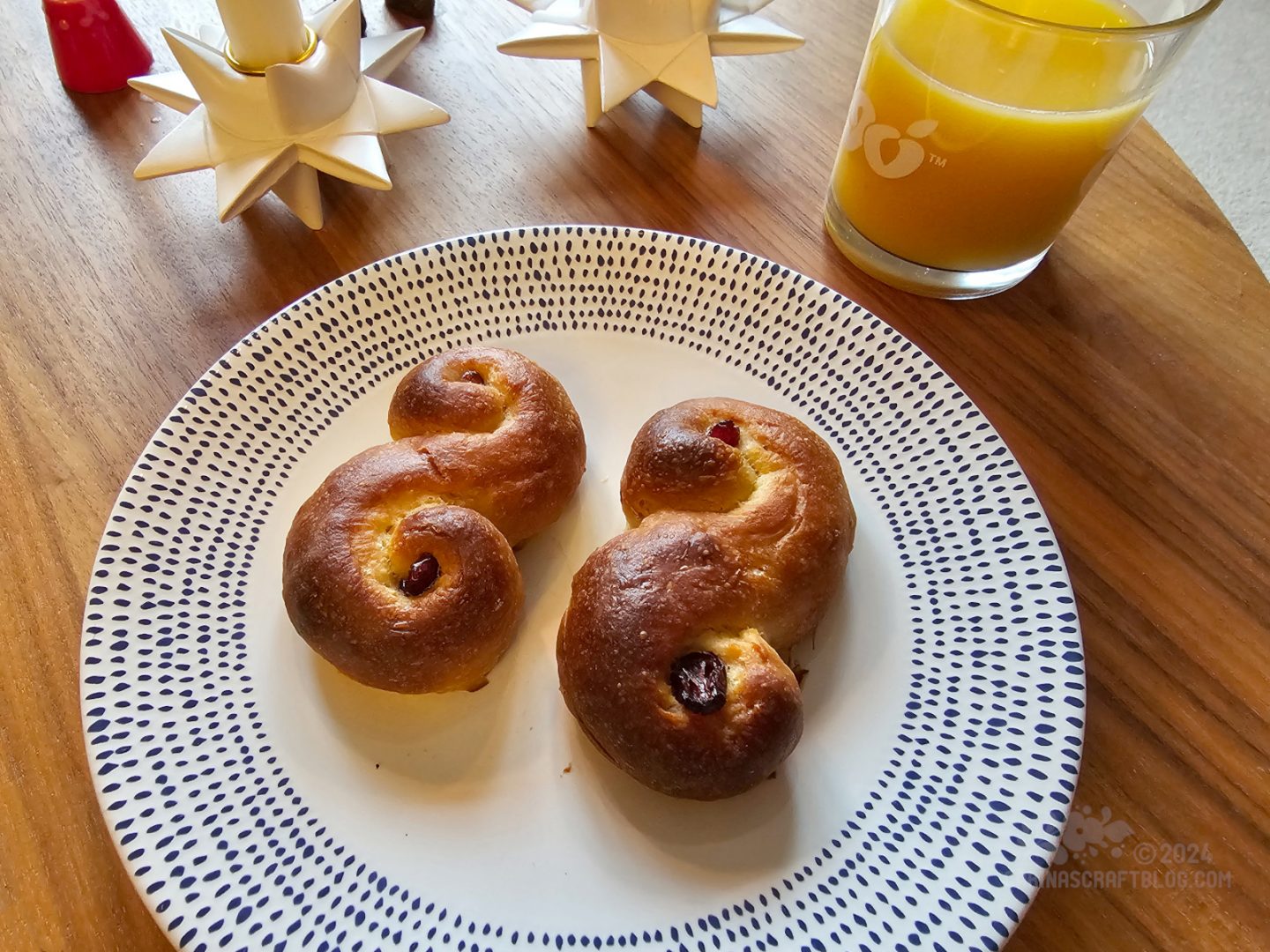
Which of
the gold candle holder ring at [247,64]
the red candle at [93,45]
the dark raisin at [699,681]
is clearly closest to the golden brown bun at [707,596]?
the dark raisin at [699,681]

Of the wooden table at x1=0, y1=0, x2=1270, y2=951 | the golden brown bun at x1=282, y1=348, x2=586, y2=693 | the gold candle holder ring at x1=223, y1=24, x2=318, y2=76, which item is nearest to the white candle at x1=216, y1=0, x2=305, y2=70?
the gold candle holder ring at x1=223, y1=24, x2=318, y2=76

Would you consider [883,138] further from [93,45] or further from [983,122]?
[93,45]

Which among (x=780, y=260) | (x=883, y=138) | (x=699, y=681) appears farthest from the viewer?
(x=780, y=260)

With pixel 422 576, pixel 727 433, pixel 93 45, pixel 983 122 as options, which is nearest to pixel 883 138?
pixel 983 122

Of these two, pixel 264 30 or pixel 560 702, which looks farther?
pixel 264 30

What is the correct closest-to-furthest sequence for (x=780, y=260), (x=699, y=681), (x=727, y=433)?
(x=699, y=681) < (x=727, y=433) < (x=780, y=260)

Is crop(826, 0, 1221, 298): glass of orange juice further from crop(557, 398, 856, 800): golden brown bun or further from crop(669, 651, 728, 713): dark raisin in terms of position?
crop(669, 651, 728, 713): dark raisin

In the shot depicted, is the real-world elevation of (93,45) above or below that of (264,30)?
below
